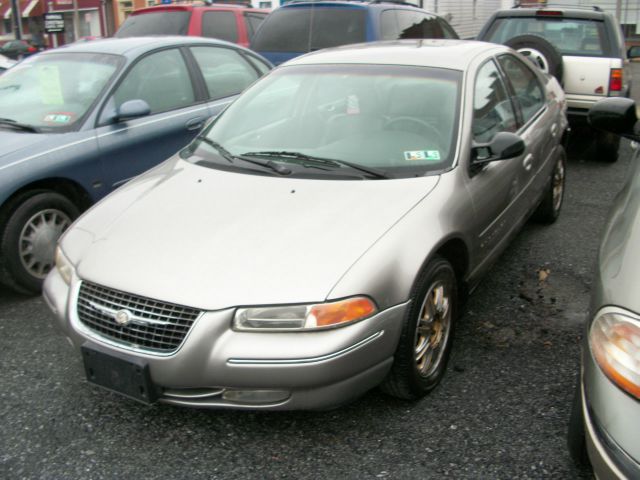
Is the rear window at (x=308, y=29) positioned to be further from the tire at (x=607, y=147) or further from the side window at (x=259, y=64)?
the tire at (x=607, y=147)

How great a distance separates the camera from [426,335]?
2996mm

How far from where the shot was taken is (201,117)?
210 inches

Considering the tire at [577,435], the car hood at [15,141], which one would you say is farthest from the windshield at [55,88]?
→ the tire at [577,435]


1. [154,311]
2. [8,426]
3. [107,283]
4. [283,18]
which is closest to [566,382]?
[154,311]

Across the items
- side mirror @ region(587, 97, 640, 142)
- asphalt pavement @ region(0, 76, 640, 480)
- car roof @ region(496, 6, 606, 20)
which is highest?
car roof @ region(496, 6, 606, 20)

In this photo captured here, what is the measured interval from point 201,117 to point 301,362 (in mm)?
3331

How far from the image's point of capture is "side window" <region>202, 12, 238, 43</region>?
891 cm

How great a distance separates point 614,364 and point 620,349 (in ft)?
0.15

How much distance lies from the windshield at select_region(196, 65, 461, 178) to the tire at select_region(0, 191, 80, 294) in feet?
3.80

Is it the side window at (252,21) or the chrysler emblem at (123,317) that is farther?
the side window at (252,21)

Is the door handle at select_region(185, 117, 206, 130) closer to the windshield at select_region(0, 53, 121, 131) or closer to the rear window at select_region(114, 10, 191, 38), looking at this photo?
the windshield at select_region(0, 53, 121, 131)

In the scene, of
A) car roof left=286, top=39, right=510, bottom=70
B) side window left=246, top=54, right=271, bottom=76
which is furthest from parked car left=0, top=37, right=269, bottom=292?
car roof left=286, top=39, right=510, bottom=70

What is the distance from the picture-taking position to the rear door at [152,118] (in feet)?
15.3

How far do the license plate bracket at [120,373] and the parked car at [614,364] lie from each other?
156cm
